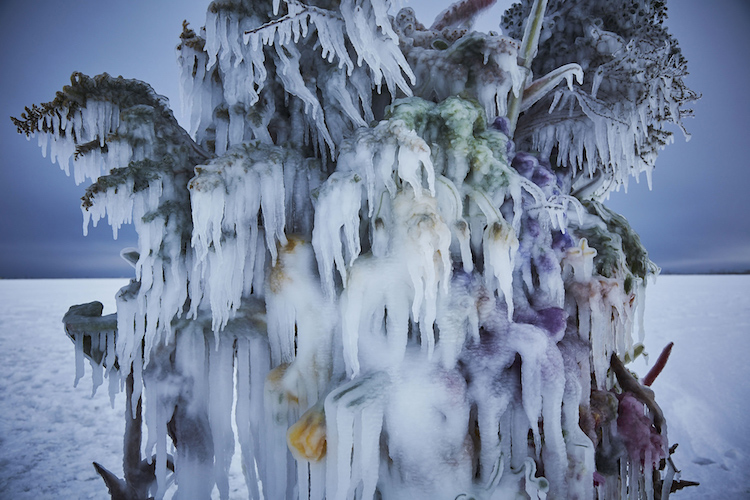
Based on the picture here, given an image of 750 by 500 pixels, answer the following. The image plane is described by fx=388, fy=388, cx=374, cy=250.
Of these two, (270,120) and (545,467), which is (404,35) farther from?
(545,467)

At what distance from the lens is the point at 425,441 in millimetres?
2389

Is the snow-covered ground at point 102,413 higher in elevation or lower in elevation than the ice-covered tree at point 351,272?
lower

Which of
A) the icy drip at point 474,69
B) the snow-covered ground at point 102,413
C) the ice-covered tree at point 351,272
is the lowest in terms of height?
the snow-covered ground at point 102,413

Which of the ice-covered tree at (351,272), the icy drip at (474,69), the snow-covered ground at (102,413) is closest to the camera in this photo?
the ice-covered tree at (351,272)

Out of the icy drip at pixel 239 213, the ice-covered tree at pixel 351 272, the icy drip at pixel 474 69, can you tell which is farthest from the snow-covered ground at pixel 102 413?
the icy drip at pixel 474 69

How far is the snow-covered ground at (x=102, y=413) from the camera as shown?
6.18m

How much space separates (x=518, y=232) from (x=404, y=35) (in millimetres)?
1924

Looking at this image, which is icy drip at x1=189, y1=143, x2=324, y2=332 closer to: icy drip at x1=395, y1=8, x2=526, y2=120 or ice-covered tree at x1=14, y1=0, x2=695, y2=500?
ice-covered tree at x1=14, y1=0, x2=695, y2=500

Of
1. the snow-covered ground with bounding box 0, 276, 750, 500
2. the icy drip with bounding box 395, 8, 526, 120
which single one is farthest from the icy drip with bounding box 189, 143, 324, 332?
the snow-covered ground with bounding box 0, 276, 750, 500

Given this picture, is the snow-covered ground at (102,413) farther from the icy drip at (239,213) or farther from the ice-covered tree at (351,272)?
the icy drip at (239,213)

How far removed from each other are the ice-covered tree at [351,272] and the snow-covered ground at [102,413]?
13.7 ft

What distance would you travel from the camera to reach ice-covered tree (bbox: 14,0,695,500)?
240cm

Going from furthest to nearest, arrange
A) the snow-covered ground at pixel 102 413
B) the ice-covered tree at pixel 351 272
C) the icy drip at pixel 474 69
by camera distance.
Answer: the snow-covered ground at pixel 102 413
the icy drip at pixel 474 69
the ice-covered tree at pixel 351 272

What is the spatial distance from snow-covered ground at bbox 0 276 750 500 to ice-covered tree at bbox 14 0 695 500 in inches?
164
